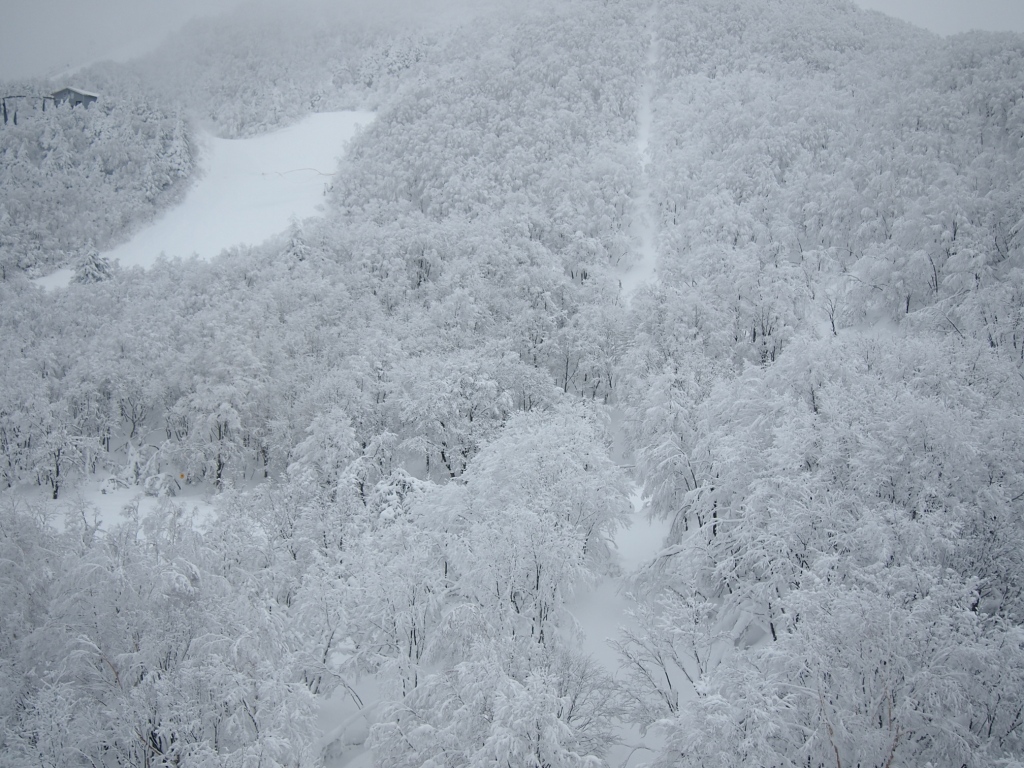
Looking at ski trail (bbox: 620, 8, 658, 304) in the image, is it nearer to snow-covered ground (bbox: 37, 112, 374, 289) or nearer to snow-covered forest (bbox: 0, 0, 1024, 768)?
snow-covered forest (bbox: 0, 0, 1024, 768)

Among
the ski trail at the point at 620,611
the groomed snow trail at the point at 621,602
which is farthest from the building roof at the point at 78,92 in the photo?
the ski trail at the point at 620,611

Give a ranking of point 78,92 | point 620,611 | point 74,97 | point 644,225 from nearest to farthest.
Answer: point 620,611 < point 644,225 < point 78,92 < point 74,97

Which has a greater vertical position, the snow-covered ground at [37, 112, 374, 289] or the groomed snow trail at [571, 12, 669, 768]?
the snow-covered ground at [37, 112, 374, 289]

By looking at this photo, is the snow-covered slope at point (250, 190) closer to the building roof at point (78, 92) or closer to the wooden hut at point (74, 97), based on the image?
the building roof at point (78, 92)

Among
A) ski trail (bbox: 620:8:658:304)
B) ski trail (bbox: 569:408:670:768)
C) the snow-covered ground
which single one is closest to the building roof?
the snow-covered ground

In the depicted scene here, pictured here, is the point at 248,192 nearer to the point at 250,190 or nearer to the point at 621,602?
the point at 250,190

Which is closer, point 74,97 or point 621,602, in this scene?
point 621,602

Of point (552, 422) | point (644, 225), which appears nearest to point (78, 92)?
point (644, 225)
